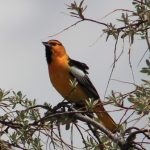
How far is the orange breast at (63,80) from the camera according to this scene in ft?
15.9

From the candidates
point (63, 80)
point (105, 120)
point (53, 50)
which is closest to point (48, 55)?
point (53, 50)

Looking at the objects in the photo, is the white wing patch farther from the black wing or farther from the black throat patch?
the black throat patch

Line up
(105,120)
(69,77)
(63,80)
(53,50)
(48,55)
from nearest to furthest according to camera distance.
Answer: (105,120), (63,80), (69,77), (48,55), (53,50)

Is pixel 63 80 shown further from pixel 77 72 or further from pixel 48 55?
pixel 48 55

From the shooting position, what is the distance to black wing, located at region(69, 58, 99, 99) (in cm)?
514

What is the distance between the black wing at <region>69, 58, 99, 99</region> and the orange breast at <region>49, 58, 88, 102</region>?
54 millimetres

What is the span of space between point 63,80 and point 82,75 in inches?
10.1

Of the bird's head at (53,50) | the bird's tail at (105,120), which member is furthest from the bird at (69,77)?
the bird's tail at (105,120)

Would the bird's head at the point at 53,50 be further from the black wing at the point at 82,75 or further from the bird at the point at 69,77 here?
the black wing at the point at 82,75

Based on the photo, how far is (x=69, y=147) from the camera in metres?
2.42

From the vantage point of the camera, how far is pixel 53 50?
577 centimetres

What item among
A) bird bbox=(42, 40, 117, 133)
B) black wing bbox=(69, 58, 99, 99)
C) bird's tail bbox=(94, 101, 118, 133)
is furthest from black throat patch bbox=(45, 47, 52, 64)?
bird's tail bbox=(94, 101, 118, 133)

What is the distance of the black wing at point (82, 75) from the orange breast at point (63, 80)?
0.18 feet

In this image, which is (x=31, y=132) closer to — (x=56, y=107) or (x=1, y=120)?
(x=1, y=120)
